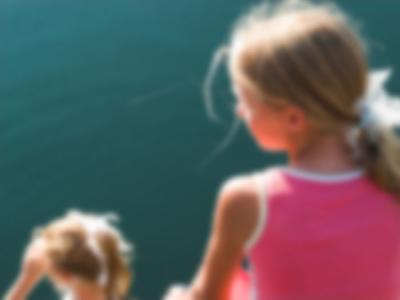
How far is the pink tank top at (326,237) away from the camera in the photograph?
92 centimetres

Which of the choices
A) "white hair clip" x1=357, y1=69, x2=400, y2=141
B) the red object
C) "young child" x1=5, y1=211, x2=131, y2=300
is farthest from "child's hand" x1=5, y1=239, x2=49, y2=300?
"white hair clip" x1=357, y1=69, x2=400, y2=141

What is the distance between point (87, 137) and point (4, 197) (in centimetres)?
35

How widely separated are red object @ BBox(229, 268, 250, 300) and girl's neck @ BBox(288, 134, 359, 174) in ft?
0.66

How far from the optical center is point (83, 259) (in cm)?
143

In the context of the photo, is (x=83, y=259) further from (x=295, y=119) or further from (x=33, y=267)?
(x=295, y=119)

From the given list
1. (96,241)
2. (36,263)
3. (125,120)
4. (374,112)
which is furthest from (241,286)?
(125,120)

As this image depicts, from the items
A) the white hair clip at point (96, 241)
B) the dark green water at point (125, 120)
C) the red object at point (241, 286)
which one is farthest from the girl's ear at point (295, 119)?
the dark green water at point (125, 120)

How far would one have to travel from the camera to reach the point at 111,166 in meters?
2.41

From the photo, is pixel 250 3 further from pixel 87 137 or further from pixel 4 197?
pixel 4 197

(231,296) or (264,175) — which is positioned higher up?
(264,175)

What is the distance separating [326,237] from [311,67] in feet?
0.73

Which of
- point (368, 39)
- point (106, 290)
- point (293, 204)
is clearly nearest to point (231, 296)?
point (293, 204)

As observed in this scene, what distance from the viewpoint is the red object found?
41.9 inches

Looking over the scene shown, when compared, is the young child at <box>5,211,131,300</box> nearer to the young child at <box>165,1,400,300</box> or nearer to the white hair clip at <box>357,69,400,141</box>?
the young child at <box>165,1,400,300</box>
